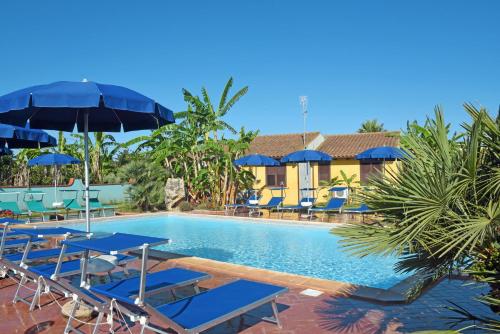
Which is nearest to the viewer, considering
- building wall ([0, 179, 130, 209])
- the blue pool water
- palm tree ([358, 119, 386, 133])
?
the blue pool water

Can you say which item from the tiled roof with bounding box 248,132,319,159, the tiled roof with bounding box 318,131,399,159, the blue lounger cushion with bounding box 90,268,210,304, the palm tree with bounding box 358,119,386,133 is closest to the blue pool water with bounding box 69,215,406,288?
the blue lounger cushion with bounding box 90,268,210,304

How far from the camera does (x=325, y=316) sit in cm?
495

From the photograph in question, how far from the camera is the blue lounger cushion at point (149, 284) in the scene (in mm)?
4031

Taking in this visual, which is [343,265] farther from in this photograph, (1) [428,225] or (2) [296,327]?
(1) [428,225]

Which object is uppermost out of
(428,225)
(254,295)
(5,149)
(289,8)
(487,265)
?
(289,8)

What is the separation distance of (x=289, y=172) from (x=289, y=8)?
33.6 feet

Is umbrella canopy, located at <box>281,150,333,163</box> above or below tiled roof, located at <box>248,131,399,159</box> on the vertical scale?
below

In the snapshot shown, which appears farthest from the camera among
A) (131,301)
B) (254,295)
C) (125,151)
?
(125,151)

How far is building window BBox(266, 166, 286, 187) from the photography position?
2419cm

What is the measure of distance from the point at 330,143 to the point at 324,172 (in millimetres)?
3313

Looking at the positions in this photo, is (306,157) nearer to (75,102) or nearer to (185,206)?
(185,206)

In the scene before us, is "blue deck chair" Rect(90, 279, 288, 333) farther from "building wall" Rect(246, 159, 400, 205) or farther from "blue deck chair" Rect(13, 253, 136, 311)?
"building wall" Rect(246, 159, 400, 205)

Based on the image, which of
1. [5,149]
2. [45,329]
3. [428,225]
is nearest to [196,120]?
[5,149]

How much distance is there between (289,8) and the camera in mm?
16156
